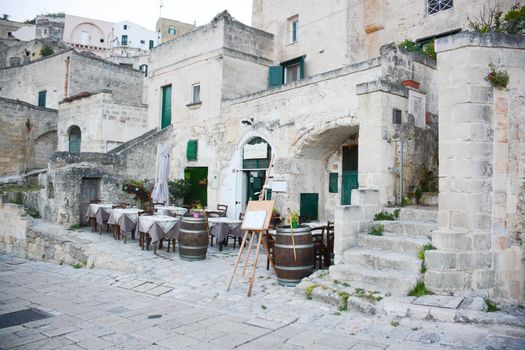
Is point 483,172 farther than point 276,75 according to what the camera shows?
No

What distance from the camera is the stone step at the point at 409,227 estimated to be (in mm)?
6541

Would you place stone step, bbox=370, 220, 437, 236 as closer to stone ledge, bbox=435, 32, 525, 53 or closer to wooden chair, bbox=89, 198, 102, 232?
stone ledge, bbox=435, 32, 525, 53

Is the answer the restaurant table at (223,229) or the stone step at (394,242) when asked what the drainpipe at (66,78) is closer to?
the restaurant table at (223,229)

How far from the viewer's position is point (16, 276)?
886 centimetres

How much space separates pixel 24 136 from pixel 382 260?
2236 cm

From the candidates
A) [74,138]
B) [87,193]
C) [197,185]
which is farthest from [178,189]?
[74,138]

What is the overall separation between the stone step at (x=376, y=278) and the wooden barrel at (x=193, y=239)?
3398 mm

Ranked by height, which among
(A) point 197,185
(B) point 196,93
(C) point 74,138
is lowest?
(A) point 197,185

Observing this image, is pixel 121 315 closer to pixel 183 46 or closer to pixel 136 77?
pixel 183 46

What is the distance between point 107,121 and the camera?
18.6 metres

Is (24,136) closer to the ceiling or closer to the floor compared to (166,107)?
closer to the floor

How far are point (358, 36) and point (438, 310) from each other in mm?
12578

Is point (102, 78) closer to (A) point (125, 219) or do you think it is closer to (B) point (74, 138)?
(B) point (74, 138)

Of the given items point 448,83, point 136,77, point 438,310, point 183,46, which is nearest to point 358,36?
point 183,46
